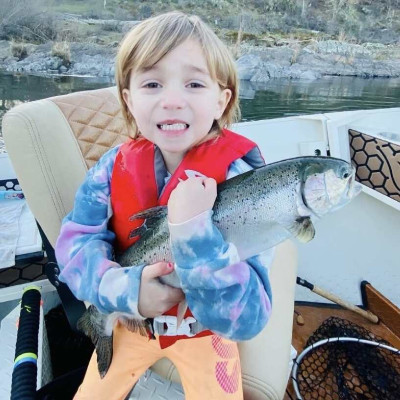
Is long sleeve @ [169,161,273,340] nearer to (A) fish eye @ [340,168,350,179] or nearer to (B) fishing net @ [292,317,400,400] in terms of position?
(A) fish eye @ [340,168,350,179]

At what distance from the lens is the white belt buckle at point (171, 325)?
127cm

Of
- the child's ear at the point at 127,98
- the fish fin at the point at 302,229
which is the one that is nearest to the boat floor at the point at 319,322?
the fish fin at the point at 302,229

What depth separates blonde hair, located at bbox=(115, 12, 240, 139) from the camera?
1127mm

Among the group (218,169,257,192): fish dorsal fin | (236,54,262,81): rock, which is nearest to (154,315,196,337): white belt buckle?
(218,169,257,192): fish dorsal fin

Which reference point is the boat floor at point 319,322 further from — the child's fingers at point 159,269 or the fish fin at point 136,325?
the child's fingers at point 159,269

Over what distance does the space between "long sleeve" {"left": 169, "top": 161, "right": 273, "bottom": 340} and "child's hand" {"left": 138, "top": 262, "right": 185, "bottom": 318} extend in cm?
9

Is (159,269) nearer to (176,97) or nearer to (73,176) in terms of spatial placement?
(176,97)

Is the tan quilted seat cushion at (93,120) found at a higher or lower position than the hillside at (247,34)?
higher

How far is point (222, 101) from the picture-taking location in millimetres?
1280

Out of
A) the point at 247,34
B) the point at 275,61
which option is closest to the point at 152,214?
the point at 275,61

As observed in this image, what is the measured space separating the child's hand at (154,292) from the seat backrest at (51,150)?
2.29 feet

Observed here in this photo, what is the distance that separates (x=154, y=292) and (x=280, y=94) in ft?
56.2

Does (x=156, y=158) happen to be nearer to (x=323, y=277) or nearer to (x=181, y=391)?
(x=181, y=391)

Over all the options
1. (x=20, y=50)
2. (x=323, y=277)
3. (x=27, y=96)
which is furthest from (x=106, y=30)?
(x=323, y=277)
